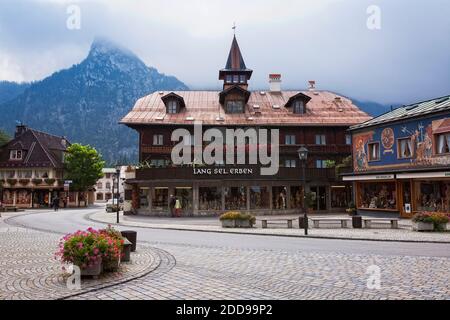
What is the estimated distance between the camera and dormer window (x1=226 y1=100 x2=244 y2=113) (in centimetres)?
4359

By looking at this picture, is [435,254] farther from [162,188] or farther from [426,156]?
[162,188]

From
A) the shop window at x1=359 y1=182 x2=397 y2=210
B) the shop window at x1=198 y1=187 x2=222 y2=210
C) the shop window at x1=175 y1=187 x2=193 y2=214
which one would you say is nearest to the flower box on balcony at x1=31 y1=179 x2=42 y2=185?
the shop window at x1=175 y1=187 x2=193 y2=214

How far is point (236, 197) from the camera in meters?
35.0

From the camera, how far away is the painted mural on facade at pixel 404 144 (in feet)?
86.8

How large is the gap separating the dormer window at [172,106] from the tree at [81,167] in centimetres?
2821

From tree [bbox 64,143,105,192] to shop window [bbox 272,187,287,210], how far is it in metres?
40.1

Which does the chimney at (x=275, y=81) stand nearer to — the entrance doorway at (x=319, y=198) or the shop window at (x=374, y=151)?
the entrance doorway at (x=319, y=198)

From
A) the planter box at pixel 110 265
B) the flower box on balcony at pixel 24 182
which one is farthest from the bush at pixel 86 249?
the flower box on balcony at pixel 24 182

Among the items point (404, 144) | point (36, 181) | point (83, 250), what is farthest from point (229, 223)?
point (36, 181)

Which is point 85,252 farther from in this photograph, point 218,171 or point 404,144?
point 404,144

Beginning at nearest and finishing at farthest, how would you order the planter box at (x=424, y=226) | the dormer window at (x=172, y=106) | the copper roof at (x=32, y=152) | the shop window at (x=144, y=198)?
1. the planter box at (x=424, y=226)
2. the shop window at (x=144, y=198)
3. the dormer window at (x=172, y=106)
4. the copper roof at (x=32, y=152)

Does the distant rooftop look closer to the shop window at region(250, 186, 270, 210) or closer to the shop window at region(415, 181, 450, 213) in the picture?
the shop window at region(415, 181, 450, 213)

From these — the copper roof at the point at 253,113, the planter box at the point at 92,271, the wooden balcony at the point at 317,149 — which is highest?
the copper roof at the point at 253,113
